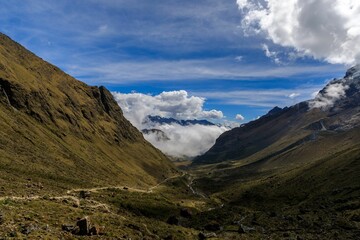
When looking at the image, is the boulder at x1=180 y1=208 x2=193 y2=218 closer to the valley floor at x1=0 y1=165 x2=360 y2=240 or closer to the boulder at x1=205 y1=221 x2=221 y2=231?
the valley floor at x1=0 y1=165 x2=360 y2=240

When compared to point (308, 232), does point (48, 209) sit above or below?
above

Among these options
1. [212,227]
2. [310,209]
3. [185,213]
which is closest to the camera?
[212,227]

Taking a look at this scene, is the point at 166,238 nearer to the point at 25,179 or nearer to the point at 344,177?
the point at 25,179

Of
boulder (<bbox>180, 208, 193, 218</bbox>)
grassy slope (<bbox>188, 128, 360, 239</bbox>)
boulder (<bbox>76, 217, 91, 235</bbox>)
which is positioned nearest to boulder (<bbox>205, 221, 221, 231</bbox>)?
grassy slope (<bbox>188, 128, 360, 239</bbox>)

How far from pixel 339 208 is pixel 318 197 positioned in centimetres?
2695

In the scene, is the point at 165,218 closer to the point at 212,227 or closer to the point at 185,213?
the point at 185,213

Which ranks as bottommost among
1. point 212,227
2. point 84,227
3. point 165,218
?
point 212,227

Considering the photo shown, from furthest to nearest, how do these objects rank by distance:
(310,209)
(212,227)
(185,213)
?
(185,213), (310,209), (212,227)

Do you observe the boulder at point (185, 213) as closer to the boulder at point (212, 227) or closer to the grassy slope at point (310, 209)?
the grassy slope at point (310, 209)

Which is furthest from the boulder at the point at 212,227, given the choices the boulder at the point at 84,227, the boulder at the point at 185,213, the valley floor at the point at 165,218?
the boulder at the point at 84,227

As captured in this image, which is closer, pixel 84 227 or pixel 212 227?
pixel 84 227

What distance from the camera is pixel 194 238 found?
8831 centimetres

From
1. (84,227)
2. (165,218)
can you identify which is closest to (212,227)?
(165,218)

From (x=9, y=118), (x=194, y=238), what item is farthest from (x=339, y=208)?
(x=9, y=118)
